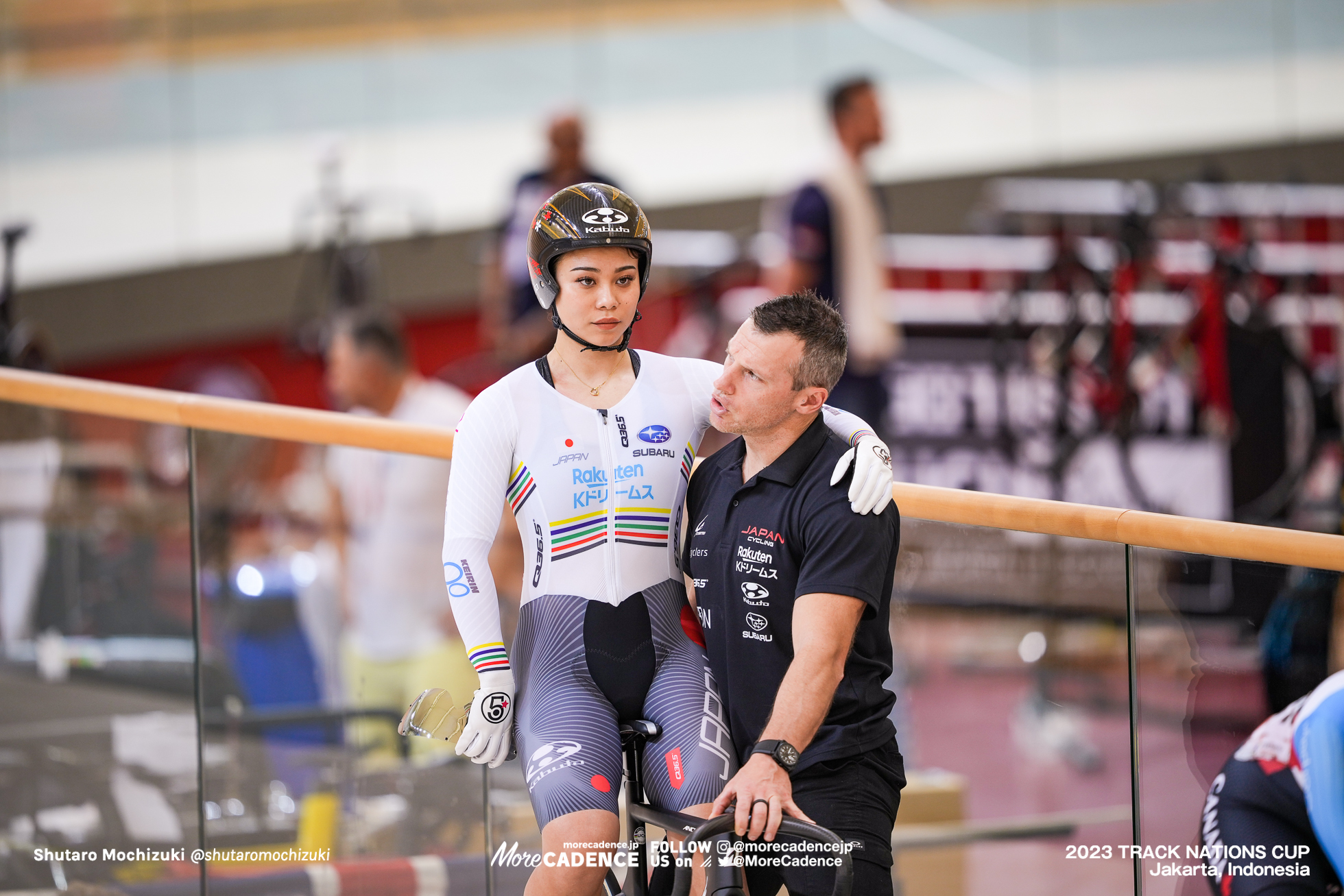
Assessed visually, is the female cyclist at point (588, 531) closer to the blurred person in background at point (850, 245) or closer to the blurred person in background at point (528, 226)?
the blurred person in background at point (850, 245)

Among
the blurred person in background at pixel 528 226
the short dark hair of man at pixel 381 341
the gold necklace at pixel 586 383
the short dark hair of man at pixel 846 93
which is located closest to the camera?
the gold necklace at pixel 586 383

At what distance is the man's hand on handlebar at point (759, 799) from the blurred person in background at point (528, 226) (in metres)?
3.85

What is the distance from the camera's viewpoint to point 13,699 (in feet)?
15.3

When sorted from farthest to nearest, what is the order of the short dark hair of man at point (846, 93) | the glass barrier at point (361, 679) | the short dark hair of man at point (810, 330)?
1. the short dark hair of man at point (846, 93)
2. the glass barrier at point (361, 679)
3. the short dark hair of man at point (810, 330)

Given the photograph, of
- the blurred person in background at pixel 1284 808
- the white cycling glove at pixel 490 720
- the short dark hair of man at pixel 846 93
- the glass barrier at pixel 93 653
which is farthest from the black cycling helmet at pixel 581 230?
the short dark hair of man at pixel 846 93

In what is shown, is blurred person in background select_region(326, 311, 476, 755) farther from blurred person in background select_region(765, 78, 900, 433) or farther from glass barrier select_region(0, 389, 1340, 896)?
blurred person in background select_region(765, 78, 900, 433)

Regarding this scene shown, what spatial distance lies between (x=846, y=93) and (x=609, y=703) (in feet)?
12.2

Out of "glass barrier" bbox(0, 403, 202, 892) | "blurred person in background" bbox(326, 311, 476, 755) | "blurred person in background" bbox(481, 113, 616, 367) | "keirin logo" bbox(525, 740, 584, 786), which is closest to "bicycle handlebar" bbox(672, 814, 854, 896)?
"keirin logo" bbox(525, 740, 584, 786)

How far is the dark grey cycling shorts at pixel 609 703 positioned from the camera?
7.77 feet

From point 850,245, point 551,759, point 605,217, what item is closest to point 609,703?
point 551,759

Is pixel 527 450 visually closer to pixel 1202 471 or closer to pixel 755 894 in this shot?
pixel 755 894

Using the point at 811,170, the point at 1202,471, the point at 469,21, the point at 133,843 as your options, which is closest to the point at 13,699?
the point at 133,843

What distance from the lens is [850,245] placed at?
555cm

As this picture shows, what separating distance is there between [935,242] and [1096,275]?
1464 mm
